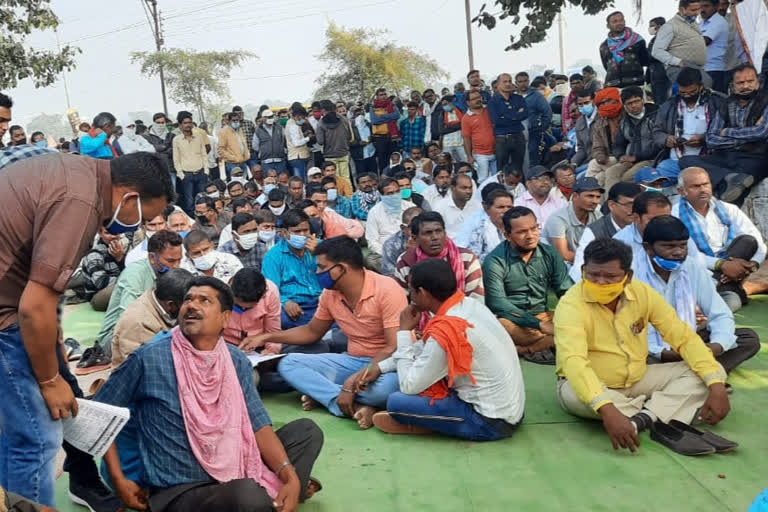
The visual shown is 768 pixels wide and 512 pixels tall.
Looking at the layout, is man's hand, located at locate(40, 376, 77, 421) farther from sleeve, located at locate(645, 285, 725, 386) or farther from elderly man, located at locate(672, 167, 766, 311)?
elderly man, located at locate(672, 167, 766, 311)

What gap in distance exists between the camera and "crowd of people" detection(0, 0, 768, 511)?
2621mm

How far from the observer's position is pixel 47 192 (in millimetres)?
2424

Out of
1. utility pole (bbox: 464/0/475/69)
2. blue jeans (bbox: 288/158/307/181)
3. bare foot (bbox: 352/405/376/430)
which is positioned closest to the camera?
bare foot (bbox: 352/405/376/430)

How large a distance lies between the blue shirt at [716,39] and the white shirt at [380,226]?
12.1 feet

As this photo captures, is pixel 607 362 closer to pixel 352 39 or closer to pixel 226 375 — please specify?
pixel 226 375

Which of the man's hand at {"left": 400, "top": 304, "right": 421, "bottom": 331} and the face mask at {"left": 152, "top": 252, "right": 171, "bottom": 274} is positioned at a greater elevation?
the face mask at {"left": 152, "top": 252, "right": 171, "bottom": 274}

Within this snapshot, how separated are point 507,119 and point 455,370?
24.0 feet

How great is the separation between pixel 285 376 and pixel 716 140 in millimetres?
4846

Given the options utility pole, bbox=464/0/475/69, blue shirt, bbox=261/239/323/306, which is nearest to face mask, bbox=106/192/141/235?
blue shirt, bbox=261/239/323/306

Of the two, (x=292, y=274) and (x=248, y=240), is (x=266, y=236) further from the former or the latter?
(x=292, y=274)

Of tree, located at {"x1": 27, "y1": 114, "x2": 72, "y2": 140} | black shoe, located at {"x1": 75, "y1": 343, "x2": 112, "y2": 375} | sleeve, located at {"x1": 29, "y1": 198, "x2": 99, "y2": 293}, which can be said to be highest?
tree, located at {"x1": 27, "y1": 114, "x2": 72, "y2": 140}

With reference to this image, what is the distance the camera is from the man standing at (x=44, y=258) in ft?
7.82

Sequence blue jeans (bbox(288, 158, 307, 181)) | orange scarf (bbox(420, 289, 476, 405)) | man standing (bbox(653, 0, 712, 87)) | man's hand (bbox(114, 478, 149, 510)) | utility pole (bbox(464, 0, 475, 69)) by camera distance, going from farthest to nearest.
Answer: utility pole (bbox(464, 0, 475, 69)), blue jeans (bbox(288, 158, 307, 181)), man standing (bbox(653, 0, 712, 87)), orange scarf (bbox(420, 289, 476, 405)), man's hand (bbox(114, 478, 149, 510))

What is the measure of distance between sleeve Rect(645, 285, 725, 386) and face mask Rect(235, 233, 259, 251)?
3746mm
